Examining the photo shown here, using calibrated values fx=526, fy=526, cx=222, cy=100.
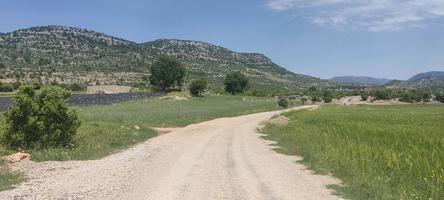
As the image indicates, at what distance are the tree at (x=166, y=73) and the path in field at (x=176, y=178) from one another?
124m

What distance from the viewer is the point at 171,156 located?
22.9 metres

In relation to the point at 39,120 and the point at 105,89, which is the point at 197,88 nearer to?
the point at 105,89

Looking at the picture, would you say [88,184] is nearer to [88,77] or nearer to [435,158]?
[435,158]

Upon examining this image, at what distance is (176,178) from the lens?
53.0ft

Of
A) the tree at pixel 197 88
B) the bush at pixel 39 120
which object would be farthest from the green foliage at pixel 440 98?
the bush at pixel 39 120

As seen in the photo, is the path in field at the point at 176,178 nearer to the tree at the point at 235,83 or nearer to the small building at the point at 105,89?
the small building at the point at 105,89

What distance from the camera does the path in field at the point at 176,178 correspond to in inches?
535

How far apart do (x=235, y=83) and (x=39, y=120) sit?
144391mm

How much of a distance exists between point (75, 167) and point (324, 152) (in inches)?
392

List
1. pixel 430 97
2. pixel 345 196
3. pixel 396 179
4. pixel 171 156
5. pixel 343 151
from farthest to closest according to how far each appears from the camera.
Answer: pixel 430 97, pixel 171 156, pixel 343 151, pixel 396 179, pixel 345 196

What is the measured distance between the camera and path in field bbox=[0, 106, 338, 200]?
13578 mm

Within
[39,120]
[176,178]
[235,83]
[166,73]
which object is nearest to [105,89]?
[166,73]

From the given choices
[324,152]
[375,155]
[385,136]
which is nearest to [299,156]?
[324,152]

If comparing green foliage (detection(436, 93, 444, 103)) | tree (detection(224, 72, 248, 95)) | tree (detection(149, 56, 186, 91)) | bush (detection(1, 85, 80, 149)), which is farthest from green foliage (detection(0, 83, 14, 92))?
green foliage (detection(436, 93, 444, 103))
